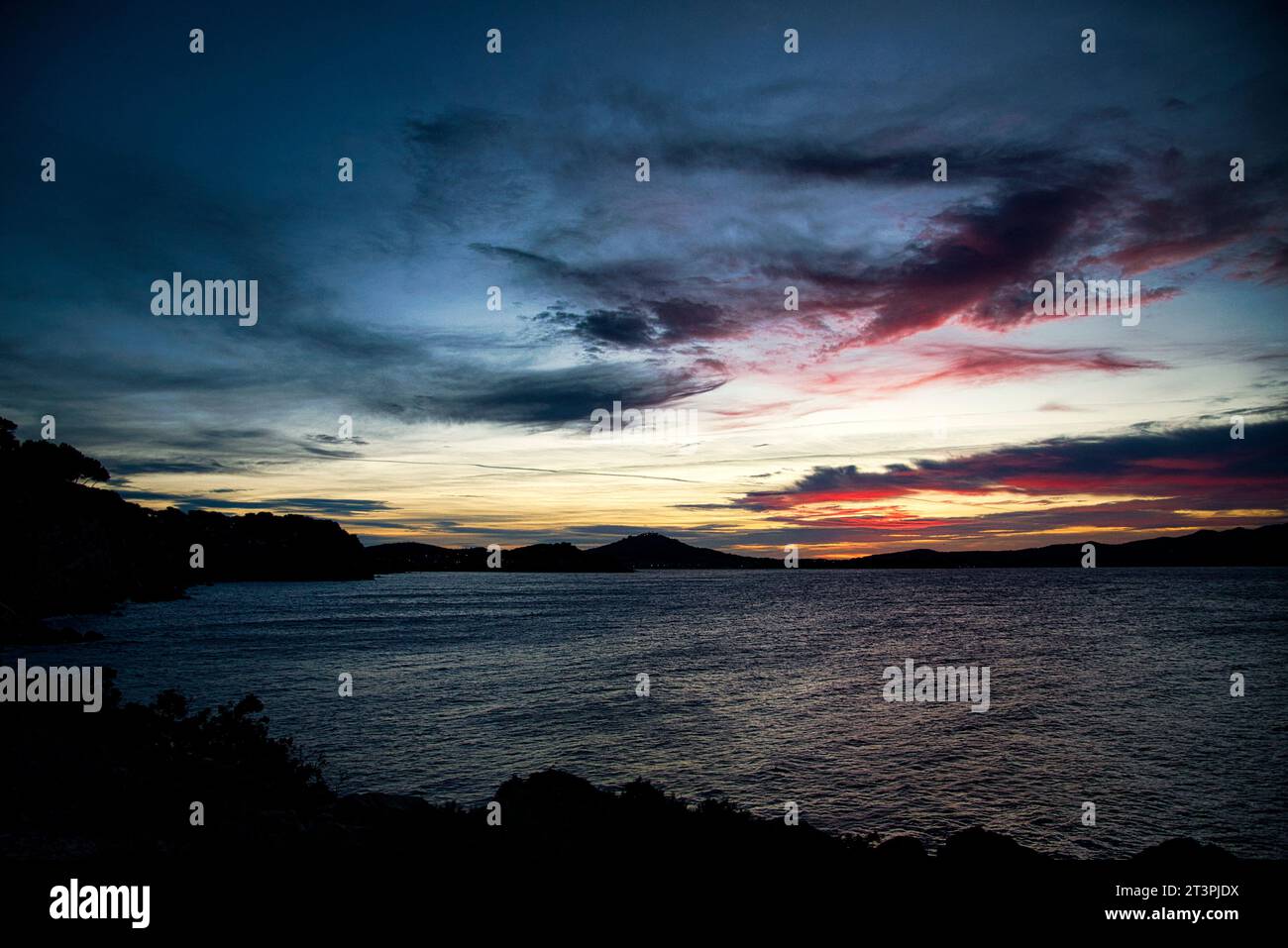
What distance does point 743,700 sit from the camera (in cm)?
4003

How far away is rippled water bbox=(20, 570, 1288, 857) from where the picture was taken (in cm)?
2377

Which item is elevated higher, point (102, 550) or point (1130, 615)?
point (102, 550)

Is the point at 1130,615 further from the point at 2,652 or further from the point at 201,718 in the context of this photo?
the point at 2,652

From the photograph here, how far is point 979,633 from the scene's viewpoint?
81.1 meters

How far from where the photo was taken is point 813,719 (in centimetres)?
3553

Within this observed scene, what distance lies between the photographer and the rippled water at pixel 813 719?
2377 cm
